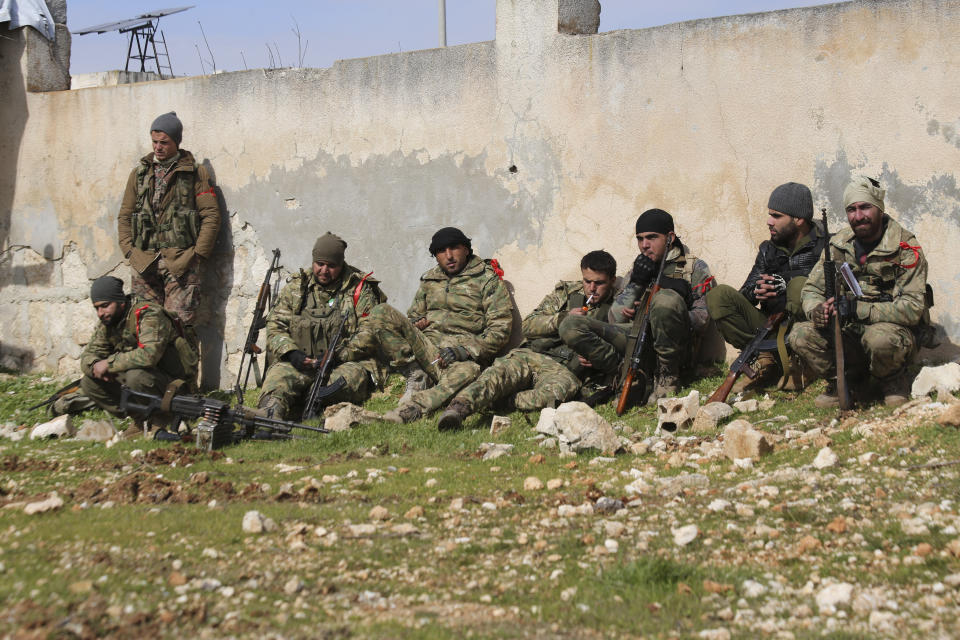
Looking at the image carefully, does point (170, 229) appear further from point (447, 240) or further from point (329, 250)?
point (447, 240)

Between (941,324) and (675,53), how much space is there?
2703 mm

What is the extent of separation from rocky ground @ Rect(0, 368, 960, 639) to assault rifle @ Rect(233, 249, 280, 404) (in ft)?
8.07

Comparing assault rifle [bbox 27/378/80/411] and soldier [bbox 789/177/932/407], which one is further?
assault rifle [bbox 27/378/80/411]

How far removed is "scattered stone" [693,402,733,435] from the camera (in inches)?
231

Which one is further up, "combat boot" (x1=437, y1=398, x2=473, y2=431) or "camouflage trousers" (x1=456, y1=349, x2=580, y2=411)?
"camouflage trousers" (x1=456, y1=349, x2=580, y2=411)

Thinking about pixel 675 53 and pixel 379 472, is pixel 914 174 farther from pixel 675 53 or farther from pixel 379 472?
pixel 379 472

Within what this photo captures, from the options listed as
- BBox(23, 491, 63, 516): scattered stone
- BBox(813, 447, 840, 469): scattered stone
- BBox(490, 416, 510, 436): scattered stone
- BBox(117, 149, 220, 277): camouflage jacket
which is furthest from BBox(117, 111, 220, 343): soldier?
BBox(813, 447, 840, 469): scattered stone

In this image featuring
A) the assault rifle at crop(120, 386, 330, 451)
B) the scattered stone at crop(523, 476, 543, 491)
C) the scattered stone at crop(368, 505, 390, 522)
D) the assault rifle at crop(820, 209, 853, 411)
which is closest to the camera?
the scattered stone at crop(368, 505, 390, 522)

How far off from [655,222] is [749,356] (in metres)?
1.22

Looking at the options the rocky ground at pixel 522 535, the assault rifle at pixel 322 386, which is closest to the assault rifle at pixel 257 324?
the assault rifle at pixel 322 386

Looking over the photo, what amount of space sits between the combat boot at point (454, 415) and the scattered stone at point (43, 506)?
2527 millimetres

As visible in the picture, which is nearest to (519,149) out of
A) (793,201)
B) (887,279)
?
(793,201)

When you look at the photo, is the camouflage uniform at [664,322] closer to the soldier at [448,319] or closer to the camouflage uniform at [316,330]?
the soldier at [448,319]

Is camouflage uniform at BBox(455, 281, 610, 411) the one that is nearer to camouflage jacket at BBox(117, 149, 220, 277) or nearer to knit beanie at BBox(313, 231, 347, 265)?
knit beanie at BBox(313, 231, 347, 265)
